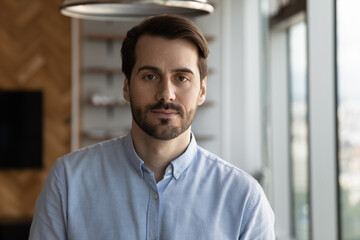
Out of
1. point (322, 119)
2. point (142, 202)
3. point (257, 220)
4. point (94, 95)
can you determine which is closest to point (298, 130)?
point (322, 119)

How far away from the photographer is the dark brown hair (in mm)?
1700

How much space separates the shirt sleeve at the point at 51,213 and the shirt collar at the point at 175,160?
203 mm

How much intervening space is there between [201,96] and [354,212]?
201 centimetres

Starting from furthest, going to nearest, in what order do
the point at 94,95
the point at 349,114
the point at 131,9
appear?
1. the point at 94,95
2. the point at 349,114
3. the point at 131,9

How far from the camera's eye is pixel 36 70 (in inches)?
278

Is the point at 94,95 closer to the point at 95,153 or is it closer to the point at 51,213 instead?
the point at 95,153

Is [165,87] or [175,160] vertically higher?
[165,87]

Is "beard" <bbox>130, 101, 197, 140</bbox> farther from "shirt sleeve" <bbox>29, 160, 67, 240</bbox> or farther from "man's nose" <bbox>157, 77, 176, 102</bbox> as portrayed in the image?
"shirt sleeve" <bbox>29, 160, 67, 240</bbox>

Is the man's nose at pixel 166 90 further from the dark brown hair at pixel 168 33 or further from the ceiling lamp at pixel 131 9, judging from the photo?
the ceiling lamp at pixel 131 9

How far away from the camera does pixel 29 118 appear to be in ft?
23.1

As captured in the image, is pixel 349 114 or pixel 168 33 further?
pixel 349 114

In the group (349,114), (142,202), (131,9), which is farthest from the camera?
(349,114)

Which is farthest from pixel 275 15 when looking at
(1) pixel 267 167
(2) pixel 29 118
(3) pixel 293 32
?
(2) pixel 29 118

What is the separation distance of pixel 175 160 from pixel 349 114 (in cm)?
204
